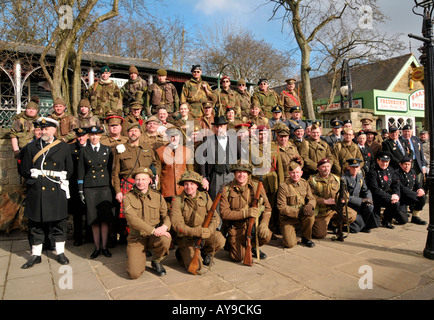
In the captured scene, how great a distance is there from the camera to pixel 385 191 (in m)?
6.37

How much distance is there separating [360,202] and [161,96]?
5.34 meters

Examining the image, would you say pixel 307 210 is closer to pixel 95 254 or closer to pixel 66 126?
pixel 95 254

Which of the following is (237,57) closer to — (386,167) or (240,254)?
(386,167)

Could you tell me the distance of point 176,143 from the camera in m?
5.05

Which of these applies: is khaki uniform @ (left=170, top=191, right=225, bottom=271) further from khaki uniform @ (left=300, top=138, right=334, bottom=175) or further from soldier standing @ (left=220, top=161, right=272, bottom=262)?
khaki uniform @ (left=300, top=138, right=334, bottom=175)

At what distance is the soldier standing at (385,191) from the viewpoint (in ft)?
20.4

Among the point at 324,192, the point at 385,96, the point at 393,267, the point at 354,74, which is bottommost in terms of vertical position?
the point at 393,267

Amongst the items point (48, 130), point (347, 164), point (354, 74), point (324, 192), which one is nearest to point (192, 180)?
point (48, 130)

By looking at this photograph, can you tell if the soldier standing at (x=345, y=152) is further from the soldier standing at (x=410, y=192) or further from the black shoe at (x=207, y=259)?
the black shoe at (x=207, y=259)

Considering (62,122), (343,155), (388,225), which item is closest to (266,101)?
(343,155)

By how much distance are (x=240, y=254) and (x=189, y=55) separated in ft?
96.4
